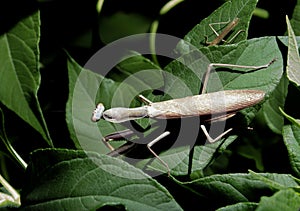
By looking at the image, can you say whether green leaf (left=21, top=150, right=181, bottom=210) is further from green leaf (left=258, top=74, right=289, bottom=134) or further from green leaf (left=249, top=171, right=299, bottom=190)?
green leaf (left=258, top=74, right=289, bottom=134)

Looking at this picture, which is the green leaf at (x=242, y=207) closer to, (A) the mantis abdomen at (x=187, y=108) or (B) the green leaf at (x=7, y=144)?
(A) the mantis abdomen at (x=187, y=108)

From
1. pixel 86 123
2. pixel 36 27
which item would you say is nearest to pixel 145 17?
pixel 36 27

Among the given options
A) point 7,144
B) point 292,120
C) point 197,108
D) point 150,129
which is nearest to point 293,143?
point 292,120

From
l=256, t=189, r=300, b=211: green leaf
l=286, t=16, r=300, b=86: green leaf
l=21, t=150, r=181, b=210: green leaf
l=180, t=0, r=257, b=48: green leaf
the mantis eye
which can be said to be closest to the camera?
l=256, t=189, r=300, b=211: green leaf

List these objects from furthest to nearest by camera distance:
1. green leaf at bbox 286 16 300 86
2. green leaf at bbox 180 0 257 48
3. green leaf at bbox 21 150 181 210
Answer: green leaf at bbox 180 0 257 48 → green leaf at bbox 286 16 300 86 → green leaf at bbox 21 150 181 210

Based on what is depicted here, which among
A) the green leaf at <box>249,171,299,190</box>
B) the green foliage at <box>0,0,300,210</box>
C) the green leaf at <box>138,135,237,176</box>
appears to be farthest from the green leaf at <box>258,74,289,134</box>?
the green leaf at <box>249,171,299,190</box>

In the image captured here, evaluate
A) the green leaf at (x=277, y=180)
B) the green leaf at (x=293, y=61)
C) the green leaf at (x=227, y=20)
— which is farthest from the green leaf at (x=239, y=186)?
the green leaf at (x=227, y=20)
